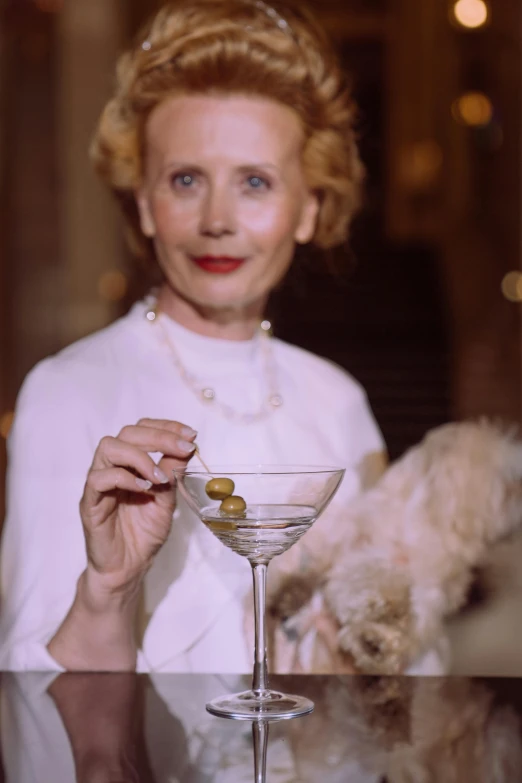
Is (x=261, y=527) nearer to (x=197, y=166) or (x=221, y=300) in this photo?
(x=221, y=300)

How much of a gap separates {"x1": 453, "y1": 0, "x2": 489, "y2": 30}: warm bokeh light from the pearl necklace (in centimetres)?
78

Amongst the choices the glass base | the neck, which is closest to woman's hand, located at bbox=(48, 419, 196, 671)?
the glass base

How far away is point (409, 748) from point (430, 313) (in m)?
1.35

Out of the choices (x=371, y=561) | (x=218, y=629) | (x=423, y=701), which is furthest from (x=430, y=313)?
(x=423, y=701)

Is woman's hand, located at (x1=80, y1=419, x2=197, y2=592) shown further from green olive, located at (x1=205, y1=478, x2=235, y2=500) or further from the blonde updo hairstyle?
the blonde updo hairstyle

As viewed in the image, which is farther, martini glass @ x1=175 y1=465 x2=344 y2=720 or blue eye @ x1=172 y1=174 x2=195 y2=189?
blue eye @ x1=172 y1=174 x2=195 y2=189

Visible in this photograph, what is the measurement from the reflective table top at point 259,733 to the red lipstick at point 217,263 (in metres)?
0.71

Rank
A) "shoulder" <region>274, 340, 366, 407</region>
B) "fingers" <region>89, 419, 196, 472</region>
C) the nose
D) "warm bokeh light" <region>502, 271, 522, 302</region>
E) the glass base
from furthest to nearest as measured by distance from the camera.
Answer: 1. "warm bokeh light" <region>502, 271, 522, 302</region>
2. "shoulder" <region>274, 340, 366, 407</region>
3. the nose
4. "fingers" <region>89, 419, 196, 472</region>
5. the glass base

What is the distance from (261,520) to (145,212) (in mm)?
806

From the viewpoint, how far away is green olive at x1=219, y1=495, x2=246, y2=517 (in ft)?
4.74

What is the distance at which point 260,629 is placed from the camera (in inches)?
56.7

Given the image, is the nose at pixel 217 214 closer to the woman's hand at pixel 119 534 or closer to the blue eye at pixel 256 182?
the blue eye at pixel 256 182

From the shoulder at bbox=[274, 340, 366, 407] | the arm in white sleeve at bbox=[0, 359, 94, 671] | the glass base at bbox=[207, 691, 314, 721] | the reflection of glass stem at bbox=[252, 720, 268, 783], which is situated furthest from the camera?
the shoulder at bbox=[274, 340, 366, 407]

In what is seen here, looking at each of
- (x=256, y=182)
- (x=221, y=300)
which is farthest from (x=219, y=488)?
(x=256, y=182)
